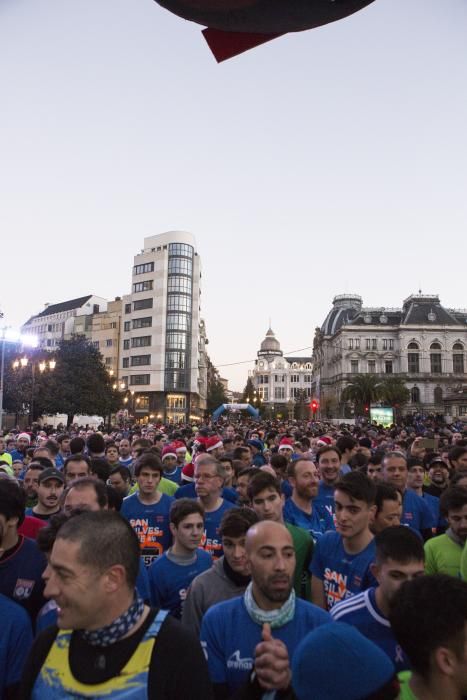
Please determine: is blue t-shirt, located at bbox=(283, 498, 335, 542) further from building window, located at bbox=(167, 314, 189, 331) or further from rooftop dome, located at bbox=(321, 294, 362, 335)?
rooftop dome, located at bbox=(321, 294, 362, 335)

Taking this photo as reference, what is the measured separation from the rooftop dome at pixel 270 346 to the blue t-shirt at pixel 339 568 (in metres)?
177

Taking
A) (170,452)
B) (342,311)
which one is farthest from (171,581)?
(342,311)

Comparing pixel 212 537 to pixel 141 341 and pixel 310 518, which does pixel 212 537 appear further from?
pixel 141 341

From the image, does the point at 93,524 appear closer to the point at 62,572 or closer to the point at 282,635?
the point at 62,572

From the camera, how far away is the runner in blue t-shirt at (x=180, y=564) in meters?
4.25

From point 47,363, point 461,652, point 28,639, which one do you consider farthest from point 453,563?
point 47,363

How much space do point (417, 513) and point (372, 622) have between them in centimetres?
427

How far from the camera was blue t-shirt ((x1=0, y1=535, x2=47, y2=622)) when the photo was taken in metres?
3.52

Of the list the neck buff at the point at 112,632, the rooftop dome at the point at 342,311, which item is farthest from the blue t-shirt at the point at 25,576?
the rooftop dome at the point at 342,311

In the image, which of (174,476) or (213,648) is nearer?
(213,648)

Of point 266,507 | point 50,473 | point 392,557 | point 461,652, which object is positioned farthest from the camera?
point 50,473

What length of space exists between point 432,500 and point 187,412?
2818 inches

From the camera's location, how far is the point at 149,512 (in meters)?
6.06

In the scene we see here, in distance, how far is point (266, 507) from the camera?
16.1 feet
